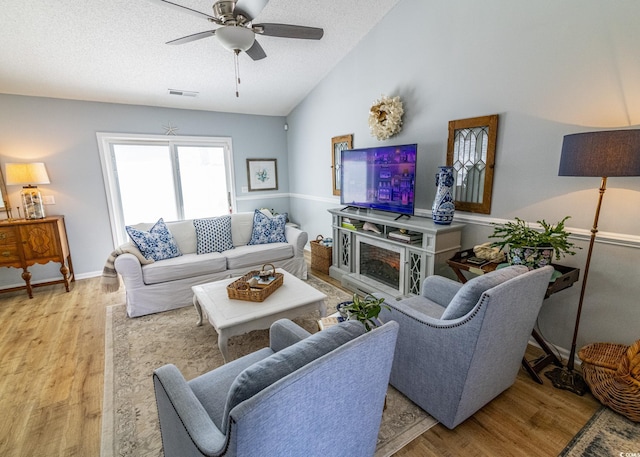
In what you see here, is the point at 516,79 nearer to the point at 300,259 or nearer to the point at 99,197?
the point at 300,259

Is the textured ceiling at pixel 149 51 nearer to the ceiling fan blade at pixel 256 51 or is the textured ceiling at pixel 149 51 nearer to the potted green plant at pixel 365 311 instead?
the ceiling fan blade at pixel 256 51

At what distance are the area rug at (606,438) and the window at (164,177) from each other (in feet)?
16.3

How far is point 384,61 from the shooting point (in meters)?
3.37

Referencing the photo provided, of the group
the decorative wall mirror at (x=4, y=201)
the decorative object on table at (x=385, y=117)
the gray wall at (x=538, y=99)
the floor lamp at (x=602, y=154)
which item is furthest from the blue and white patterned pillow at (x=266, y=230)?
the floor lamp at (x=602, y=154)

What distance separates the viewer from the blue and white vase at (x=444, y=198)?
2.63m

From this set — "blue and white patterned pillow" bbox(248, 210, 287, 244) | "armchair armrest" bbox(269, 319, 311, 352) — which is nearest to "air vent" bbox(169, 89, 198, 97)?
"blue and white patterned pillow" bbox(248, 210, 287, 244)

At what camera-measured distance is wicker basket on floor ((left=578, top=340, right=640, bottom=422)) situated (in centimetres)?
164

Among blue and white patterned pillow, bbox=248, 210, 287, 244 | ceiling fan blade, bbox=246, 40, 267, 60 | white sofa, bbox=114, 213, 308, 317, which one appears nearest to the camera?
ceiling fan blade, bbox=246, 40, 267, 60

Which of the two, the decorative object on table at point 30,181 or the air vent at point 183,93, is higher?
the air vent at point 183,93

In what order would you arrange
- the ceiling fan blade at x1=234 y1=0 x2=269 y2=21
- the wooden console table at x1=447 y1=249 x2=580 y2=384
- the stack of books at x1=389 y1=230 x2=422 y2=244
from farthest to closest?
1. the stack of books at x1=389 y1=230 x2=422 y2=244
2. the wooden console table at x1=447 y1=249 x2=580 y2=384
3. the ceiling fan blade at x1=234 y1=0 x2=269 y2=21

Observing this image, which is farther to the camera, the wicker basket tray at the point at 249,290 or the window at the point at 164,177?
the window at the point at 164,177

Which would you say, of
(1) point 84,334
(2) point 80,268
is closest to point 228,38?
(1) point 84,334

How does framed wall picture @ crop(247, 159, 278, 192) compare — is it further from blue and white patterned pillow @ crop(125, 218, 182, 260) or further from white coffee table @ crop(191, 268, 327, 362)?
white coffee table @ crop(191, 268, 327, 362)

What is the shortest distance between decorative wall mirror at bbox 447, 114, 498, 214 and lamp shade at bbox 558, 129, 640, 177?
0.80 m
